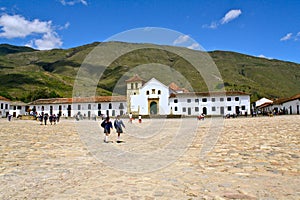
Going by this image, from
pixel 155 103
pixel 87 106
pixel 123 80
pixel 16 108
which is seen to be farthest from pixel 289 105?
pixel 123 80

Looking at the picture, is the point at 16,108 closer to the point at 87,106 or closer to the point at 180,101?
the point at 87,106

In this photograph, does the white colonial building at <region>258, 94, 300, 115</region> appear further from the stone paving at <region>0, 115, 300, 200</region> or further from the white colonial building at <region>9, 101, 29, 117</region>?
the white colonial building at <region>9, 101, 29, 117</region>

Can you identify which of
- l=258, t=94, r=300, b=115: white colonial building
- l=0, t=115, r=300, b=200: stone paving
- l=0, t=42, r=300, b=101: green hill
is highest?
l=0, t=42, r=300, b=101: green hill

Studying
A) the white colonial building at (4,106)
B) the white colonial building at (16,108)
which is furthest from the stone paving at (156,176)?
the white colonial building at (16,108)

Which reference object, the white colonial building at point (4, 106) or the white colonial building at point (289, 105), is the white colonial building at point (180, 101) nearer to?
the white colonial building at point (289, 105)

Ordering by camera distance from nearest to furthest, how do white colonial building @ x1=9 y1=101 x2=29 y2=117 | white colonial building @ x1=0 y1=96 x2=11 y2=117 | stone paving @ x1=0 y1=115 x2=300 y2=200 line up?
1. stone paving @ x1=0 y1=115 x2=300 y2=200
2. white colonial building @ x1=0 y1=96 x2=11 y2=117
3. white colonial building @ x1=9 y1=101 x2=29 y2=117

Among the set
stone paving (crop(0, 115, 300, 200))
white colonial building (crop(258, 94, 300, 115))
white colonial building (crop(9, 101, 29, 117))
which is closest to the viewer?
stone paving (crop(0, 115, 300, 200))

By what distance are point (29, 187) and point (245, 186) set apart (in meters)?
3.60

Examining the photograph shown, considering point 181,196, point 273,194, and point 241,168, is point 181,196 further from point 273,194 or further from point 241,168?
point 241,168

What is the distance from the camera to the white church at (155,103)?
5930 centimetres

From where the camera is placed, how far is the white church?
59303 millimetres

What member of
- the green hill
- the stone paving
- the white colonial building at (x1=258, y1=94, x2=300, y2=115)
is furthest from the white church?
the stone paving

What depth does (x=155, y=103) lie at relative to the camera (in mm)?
62656

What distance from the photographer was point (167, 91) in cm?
6194
